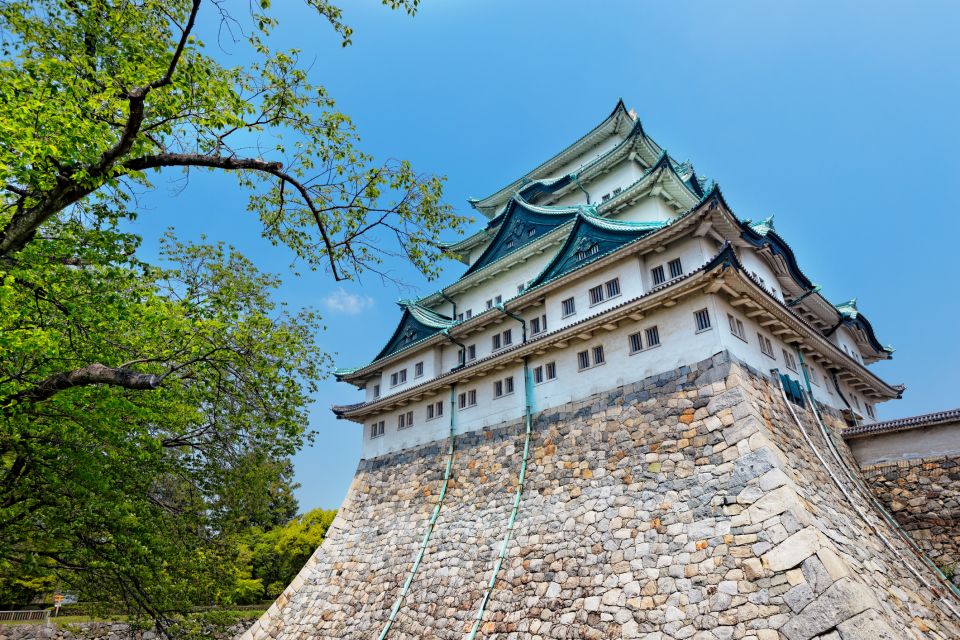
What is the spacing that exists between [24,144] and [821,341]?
21.9 meters

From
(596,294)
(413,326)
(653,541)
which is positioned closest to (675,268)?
(596,294)

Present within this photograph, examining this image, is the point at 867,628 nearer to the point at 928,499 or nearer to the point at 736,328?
the point at 736,328

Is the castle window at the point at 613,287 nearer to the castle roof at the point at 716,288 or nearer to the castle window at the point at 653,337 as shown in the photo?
the castle roof at the point at 716,288

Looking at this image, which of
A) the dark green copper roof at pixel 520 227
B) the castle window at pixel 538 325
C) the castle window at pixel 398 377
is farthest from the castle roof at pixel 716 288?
the dark green copper roof at pixel 520 227

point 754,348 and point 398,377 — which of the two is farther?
point 398,377

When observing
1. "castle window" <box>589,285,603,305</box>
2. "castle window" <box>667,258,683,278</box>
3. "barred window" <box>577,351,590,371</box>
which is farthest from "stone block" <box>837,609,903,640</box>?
"castle window" <box>589,285,603,305</box>

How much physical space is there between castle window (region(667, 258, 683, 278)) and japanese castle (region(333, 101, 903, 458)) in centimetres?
5

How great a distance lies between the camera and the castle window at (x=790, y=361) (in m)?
18.0

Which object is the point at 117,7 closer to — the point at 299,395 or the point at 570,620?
the point at 299,395

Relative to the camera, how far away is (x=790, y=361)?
59.9ft

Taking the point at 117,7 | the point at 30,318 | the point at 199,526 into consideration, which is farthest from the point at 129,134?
the point at 199,526

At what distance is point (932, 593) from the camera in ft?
43.3

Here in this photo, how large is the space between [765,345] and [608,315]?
5258 millimetres

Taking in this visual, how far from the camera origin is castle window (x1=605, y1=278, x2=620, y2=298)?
18734mm
